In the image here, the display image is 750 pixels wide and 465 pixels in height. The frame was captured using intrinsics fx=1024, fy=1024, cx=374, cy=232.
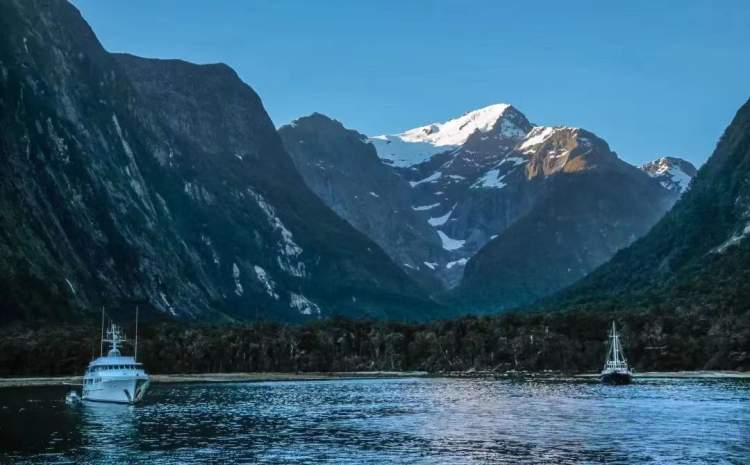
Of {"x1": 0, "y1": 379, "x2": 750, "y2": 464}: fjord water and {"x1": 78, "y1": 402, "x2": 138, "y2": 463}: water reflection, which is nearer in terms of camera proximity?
{"x1": 0, "y1": 379, "x2": 750, "y2": 464}: fjord water

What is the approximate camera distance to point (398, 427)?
147 m

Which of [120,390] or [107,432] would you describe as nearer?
[107,432]

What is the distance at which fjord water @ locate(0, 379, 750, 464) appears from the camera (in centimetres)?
11244

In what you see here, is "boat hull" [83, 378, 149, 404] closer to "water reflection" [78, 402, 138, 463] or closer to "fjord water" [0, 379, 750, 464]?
"water reflection" [78, 402, 138, 463]

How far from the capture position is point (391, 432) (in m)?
140

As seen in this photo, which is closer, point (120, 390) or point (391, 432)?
point (391, 432)

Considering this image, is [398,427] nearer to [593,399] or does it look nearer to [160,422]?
[160,422]

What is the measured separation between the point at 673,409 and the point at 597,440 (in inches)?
1934

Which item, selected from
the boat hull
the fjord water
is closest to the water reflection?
the fjord water

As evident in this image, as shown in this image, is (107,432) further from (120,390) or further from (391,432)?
(120,390)

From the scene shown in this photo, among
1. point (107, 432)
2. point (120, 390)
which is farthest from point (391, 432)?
point (120, 390)

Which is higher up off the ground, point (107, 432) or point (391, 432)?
point (107, 432)

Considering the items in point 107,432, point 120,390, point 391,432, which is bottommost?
point 391,432

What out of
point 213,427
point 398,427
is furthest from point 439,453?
point 213,427
